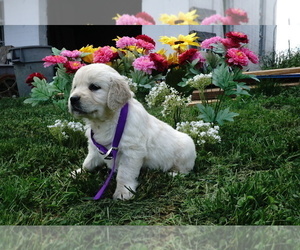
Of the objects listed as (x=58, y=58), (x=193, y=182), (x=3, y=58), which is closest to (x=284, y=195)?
(x=193, y=182)

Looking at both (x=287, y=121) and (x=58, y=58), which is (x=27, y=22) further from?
(x=287, y=121)

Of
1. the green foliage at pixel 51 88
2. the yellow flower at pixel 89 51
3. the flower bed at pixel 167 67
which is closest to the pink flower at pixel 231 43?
the flower bed at pixel 167 67

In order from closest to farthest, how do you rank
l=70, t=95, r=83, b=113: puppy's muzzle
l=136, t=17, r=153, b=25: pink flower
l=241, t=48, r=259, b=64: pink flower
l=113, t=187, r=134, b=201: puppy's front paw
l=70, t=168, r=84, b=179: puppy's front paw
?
l=136, t=17, r=153, b=25: pink flower, l=70, t=95, r=83, b=113: puppy's muzzle, l=113, t=187, r=134, b=201: puppy's front paw, l=70, t=168, r=84, b=179: puppy's front paw, l=241, t=48, r=259, b=64: pink flower

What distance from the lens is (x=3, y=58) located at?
2.68 metres

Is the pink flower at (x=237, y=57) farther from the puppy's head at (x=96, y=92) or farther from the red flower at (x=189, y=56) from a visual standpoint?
the puppy's head at (x=96, y=92)

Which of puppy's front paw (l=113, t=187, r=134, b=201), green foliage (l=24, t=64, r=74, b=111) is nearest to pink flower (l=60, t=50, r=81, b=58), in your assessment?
green foliage (l=24, t=64, r=74, b=111)

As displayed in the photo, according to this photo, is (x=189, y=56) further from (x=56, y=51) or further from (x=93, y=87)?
(x=93, y=87)

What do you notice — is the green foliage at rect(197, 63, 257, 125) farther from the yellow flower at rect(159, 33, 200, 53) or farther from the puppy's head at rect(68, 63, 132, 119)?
the puppy's head at rect(68, 63, 132, 119)

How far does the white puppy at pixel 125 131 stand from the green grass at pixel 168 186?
92mm

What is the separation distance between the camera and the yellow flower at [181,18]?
1204 millimetres

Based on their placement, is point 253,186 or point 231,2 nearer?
point 231,2

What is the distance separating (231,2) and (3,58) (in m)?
2.11

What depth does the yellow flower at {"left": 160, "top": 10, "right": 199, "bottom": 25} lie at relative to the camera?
47.4 inches

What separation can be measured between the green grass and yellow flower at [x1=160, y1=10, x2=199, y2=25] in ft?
2.64
